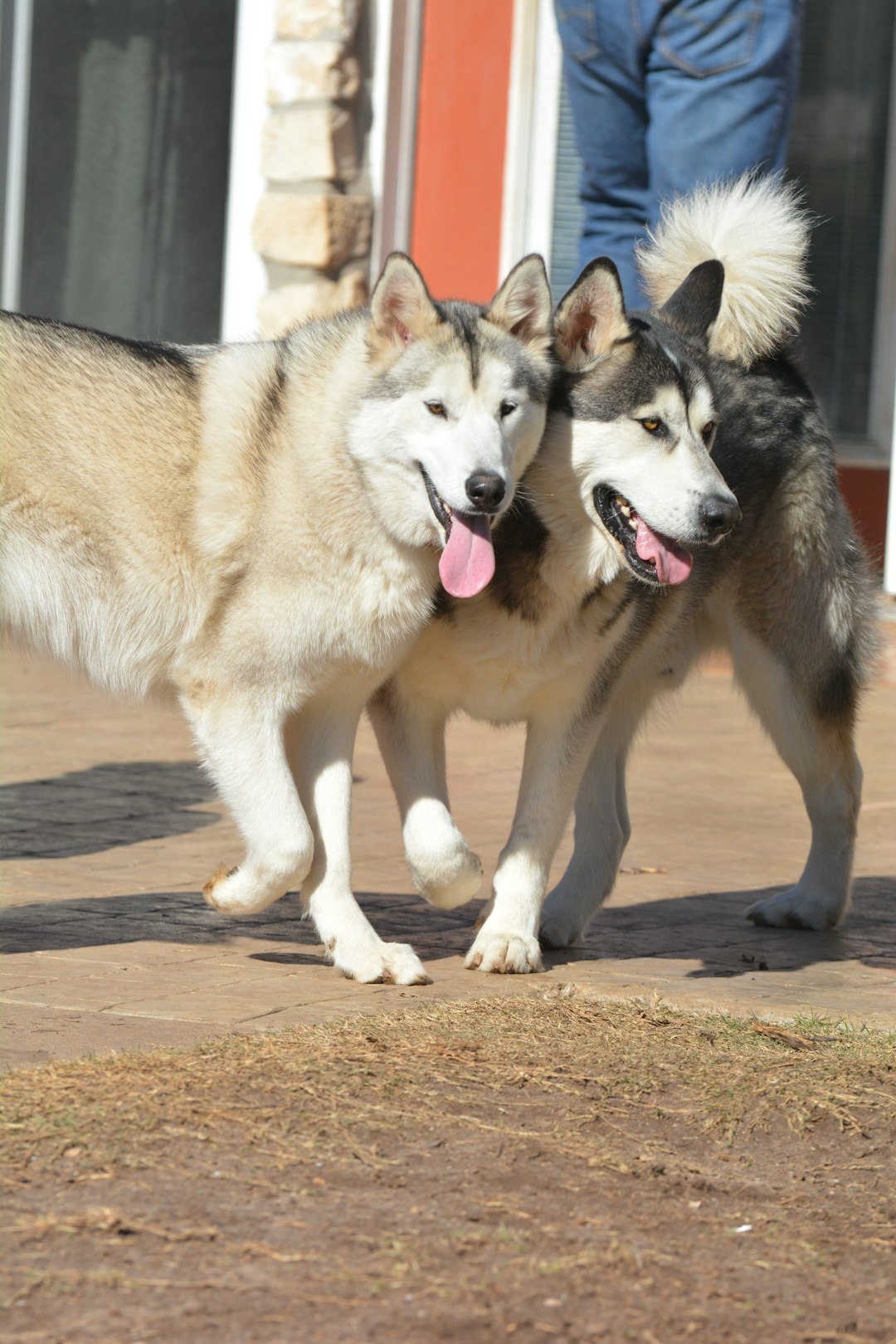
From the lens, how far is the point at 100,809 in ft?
17.8

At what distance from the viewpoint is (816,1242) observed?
2.24m

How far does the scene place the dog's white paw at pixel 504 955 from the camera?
3799 mm

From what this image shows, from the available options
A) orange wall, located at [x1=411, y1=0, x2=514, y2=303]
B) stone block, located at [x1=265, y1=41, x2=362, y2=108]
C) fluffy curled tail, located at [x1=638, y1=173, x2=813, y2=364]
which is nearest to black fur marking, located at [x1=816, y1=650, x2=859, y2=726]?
fluffy curled tail, located at [x1=638, y1=173, x2=813, y2=364]

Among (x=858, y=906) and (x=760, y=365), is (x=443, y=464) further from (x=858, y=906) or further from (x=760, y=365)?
(x=858, y=906)

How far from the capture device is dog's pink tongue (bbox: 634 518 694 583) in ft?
12.4

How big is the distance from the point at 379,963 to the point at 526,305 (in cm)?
147

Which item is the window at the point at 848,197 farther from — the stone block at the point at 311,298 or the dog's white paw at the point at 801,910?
the dog's white paw at the point at 801,910

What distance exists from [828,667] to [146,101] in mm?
6292

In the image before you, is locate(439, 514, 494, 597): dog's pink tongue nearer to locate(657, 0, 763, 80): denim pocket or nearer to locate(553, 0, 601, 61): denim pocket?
locate(657, 0, 763, 80): denim pocket

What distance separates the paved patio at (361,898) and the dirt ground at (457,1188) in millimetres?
362


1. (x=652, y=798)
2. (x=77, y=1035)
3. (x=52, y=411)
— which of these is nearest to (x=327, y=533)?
(x=52, y=411)

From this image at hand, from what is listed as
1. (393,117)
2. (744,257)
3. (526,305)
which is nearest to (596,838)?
(526,305)

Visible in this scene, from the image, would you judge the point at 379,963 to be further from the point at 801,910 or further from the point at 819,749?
the point at 819,749

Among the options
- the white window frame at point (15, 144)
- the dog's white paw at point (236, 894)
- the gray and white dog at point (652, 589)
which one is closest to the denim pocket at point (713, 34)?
the gray and white dog at point (652, 589)
